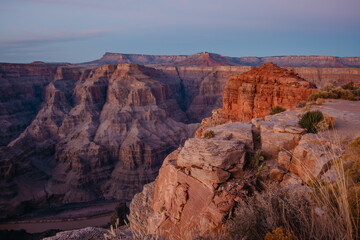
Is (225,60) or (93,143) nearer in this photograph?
(93,143)

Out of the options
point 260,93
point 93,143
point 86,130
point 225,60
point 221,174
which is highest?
point 225,60

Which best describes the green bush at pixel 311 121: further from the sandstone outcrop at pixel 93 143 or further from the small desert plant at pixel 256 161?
the sandstone outcrop at pixel 93 143

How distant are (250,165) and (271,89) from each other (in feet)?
52.1

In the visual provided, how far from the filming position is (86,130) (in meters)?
49.6

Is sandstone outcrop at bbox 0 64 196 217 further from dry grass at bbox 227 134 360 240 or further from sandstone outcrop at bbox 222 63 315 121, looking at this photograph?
dry grass at bbox 227 134 360 240

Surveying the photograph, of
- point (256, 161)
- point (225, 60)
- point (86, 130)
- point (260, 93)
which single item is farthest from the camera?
point (225, 60)

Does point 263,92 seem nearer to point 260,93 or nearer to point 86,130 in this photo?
point 260,93

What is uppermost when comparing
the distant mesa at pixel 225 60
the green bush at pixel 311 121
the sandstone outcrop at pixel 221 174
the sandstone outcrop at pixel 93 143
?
the distant mesa at pixel 225 60

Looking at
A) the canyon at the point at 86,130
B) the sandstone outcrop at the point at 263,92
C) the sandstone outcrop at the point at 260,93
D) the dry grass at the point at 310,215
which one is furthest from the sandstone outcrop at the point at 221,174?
the canyon at the point at 86,130

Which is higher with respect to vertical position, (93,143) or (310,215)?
(310,215)

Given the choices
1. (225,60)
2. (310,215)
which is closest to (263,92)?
(310,215)

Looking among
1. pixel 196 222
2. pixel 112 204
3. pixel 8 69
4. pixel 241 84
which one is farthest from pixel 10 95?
pixel 196 222

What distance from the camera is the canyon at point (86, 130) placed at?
38.7m

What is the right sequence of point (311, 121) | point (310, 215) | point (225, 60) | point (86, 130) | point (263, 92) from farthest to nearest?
1. point (225, 60)
2. point (86, 130)
3. point (263, 92)
4. point (311, 121)
5. point (310, 215)
